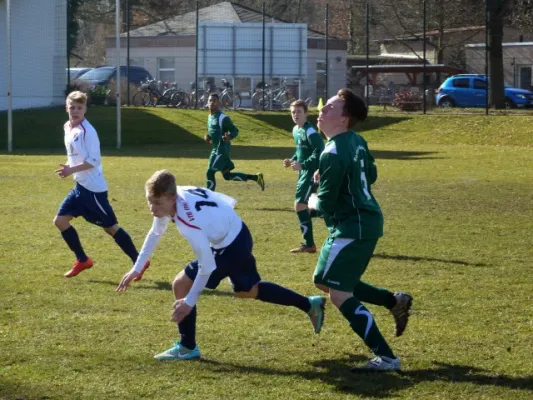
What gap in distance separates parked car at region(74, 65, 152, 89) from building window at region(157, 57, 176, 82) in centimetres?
676

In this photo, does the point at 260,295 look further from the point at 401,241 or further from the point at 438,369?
the point at 401,241

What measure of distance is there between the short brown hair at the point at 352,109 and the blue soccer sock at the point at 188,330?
1.60m

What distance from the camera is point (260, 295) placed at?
6586mm

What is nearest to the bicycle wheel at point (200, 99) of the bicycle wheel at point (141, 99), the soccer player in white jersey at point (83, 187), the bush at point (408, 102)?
the bicycle wheel at point (141, 99)

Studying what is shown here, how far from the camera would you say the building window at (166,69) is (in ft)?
170

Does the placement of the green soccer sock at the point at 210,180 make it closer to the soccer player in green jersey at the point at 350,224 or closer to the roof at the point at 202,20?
the soccer player in green jersey at the point at 350,224

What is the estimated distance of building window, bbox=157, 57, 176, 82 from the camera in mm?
51906

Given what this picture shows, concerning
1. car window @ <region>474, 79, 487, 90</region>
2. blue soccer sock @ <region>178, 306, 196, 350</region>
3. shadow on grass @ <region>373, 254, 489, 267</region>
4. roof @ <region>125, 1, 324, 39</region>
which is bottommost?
shadow on grass @ <region>373, 254, 489, 267</region>

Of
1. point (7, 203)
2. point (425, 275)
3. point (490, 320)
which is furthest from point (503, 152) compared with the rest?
point (490, 320)

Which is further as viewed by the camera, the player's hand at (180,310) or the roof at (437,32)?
the roof at (437,32)

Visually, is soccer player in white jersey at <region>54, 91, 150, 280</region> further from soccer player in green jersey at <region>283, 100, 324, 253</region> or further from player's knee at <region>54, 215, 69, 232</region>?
soccer player in green jersey at <region>283, 100, 324, 253</region>

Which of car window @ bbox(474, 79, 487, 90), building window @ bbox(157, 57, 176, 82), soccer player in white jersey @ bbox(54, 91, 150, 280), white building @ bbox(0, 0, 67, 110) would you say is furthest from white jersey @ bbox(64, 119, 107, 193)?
building window @ bbox(157, 57, 176, 82)

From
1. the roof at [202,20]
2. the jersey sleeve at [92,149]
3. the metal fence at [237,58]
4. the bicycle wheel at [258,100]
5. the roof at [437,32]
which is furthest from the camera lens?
the roof at [202,20]

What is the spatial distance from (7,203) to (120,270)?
21.0ft
